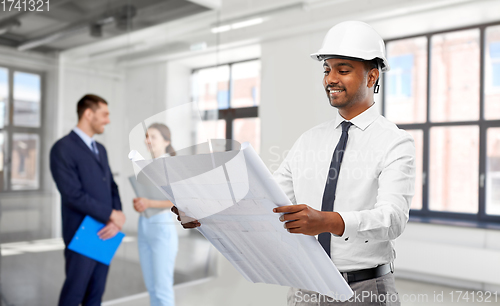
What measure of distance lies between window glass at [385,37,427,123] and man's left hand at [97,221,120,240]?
3.96m

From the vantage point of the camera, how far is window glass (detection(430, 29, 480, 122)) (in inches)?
185

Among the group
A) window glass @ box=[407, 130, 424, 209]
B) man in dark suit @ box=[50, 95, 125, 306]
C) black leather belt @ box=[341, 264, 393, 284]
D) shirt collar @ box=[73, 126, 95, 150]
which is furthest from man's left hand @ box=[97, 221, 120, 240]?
window glass @ box=[407, 130, 424, 209]

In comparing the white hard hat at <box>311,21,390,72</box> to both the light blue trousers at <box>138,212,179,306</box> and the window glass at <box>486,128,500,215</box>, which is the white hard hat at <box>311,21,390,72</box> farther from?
the window glass at <box>486,128,500,215</box>

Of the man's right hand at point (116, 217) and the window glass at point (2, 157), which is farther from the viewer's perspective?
the window glass at point (2, 157)

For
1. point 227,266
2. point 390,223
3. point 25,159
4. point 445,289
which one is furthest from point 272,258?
point 445,289

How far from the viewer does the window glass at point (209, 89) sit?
3.65m

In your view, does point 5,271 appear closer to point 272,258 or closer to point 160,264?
point 160,264

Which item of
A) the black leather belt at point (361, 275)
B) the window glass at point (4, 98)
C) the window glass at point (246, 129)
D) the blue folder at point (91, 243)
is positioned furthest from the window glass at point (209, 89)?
the black leather belt at point (361, 275)

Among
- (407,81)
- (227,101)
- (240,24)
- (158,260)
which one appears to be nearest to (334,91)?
(158,260)

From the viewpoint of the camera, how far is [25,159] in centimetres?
285

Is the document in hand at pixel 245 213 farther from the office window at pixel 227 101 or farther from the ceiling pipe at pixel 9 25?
the ceiling pipe at pixel 9 25

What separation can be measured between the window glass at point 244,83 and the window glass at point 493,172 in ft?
8.79

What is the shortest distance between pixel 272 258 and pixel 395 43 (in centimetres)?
488

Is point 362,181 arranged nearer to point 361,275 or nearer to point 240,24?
point 361,275
